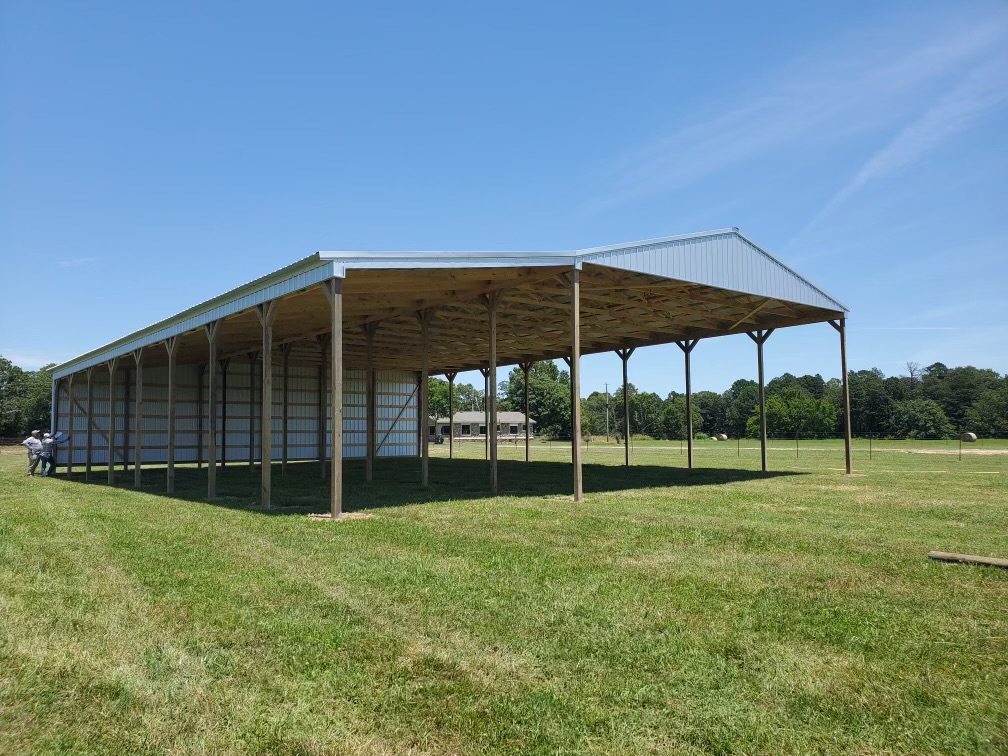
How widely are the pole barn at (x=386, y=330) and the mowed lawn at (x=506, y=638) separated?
4.02m

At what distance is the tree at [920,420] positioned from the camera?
2808 inches

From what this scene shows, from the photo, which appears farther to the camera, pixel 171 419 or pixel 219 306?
pixel 171 419

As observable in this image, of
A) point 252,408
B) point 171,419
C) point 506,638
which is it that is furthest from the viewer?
point 252,408

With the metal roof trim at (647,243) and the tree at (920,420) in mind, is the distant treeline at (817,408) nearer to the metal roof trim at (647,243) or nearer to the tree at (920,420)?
the tree at (920,420)

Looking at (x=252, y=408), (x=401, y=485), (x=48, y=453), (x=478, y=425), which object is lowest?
(x=401, y=485)

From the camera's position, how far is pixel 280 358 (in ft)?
105

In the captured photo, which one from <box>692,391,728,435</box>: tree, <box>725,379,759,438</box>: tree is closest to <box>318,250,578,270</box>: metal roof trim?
<box>725,379,759,438</box>: tree

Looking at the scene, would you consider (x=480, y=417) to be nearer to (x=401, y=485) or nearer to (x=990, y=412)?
(x=990, y=412)

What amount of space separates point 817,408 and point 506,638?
8925 cm

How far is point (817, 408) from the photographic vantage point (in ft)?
281

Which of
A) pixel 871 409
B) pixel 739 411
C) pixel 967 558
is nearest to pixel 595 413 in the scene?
pixel 739 411

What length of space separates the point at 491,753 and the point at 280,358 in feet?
100

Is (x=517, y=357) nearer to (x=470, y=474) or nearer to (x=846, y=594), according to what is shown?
(x=470, y=474)

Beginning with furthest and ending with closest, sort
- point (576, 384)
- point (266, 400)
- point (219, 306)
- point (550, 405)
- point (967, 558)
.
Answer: point (550, 405), point (219, 306), point (576, 384), point (266, 400), point (967, 558)
